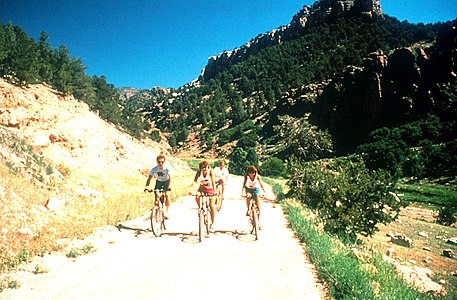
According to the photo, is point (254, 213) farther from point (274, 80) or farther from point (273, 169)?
point (274, 80)

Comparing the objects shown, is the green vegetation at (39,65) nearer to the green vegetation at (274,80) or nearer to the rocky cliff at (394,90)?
the rocky cliff at (394,90)

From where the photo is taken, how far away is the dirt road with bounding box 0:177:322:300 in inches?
216

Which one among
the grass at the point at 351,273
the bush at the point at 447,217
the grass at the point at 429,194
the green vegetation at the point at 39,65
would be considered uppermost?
the green vegetation at the point at 39,65

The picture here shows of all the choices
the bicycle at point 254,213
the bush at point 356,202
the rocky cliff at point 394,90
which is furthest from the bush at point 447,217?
the rocky cliff at point 394,90

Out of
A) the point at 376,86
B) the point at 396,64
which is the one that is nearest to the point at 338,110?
the point at 376,86

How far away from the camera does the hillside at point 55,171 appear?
30.3 feet

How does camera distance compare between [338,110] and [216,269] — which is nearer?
[216,269]

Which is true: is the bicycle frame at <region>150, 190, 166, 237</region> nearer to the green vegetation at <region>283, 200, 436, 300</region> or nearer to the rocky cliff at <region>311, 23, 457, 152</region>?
the green vegetation at <region>283, 200, 436, 300</region>

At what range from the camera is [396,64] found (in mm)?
86562

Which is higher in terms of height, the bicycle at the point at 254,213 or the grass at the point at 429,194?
the bicycle at the point at 254,213

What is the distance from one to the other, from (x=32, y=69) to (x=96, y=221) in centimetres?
1911

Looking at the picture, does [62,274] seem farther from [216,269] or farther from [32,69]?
[32,69]

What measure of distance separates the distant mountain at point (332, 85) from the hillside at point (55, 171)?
233 ft

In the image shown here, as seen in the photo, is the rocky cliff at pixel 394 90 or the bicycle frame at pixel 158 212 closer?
the bicycle frame at pixel 158 212
